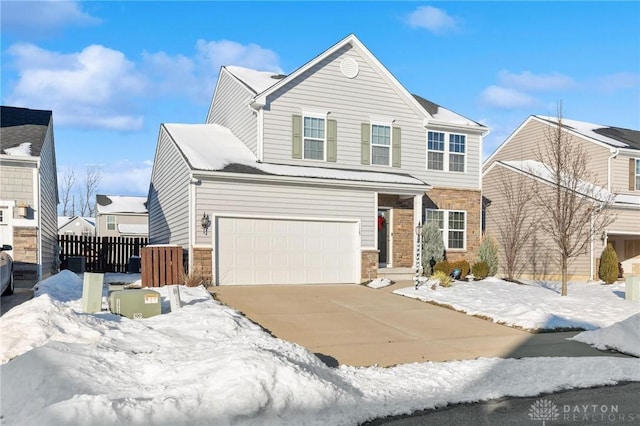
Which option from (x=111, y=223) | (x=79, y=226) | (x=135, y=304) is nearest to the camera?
(x=135, y=304)

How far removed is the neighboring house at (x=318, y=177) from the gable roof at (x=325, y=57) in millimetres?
47

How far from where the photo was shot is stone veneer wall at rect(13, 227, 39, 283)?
14148 millimetres

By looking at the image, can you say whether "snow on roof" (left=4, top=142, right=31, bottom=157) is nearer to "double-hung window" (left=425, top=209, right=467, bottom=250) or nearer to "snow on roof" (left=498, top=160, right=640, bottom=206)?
"double-hung window" (left=425, top=209, right=467, bottom=250)

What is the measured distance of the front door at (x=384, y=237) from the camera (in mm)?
19062

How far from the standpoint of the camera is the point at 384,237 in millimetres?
19297

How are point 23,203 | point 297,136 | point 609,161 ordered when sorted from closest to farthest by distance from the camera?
point 23,203 → point 297,136 → point 609,161

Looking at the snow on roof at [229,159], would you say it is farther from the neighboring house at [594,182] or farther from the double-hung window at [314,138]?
the neighboring house at [594,182]

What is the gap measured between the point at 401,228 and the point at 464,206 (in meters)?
3.29

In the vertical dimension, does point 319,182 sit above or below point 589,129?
below

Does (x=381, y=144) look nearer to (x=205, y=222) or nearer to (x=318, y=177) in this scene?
(x=318, y=177)

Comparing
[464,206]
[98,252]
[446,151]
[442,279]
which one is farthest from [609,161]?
[98,252]

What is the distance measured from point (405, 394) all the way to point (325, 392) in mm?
1151

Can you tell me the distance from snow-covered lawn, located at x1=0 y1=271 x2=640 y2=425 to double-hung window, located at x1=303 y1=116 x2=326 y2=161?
10398mm

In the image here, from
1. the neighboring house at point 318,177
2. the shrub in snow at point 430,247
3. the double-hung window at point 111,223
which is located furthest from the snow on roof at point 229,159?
the double-hung window at point 111,223
